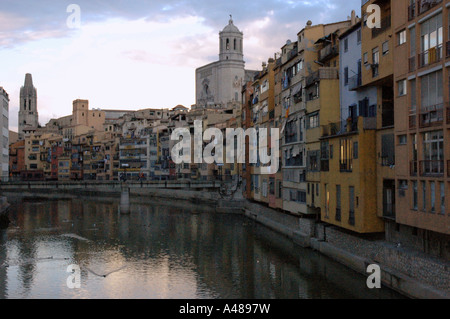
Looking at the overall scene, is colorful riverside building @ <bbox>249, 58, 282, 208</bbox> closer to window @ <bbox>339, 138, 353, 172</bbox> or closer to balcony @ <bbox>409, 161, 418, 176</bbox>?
window @ <bbox>339, 138, 353, 172</bbox>

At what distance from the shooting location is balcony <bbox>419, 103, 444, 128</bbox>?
71.1 feet

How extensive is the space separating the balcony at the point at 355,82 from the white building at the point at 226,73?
142 m

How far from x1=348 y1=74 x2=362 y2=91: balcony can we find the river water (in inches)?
420

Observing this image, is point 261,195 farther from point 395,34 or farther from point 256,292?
point 395,34

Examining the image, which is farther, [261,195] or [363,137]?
[261,195]

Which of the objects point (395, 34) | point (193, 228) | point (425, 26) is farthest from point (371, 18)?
point (193, 228)

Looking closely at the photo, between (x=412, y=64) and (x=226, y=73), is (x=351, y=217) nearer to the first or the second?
(x=412, y=64)

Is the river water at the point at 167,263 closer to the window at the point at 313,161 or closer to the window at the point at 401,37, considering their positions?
the window at the point at 313,161

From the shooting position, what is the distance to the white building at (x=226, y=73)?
178m

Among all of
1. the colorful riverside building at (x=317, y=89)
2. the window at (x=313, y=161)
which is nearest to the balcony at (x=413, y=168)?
the colorful riverside building at (x=317, y=89)

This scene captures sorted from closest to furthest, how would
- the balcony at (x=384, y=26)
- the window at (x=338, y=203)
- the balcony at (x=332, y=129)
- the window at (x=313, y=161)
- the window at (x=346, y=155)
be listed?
1. the balcony at (x=384, y=26)
2. the window at (x=346, y=155)
3. the window at (x=338, y=203)
4. the balcony at (x=332, y=129)
5. the window at (x=313, y=161)

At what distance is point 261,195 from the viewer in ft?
174

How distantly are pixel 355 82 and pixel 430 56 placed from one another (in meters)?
9.04

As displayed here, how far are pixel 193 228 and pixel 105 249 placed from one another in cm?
1321
